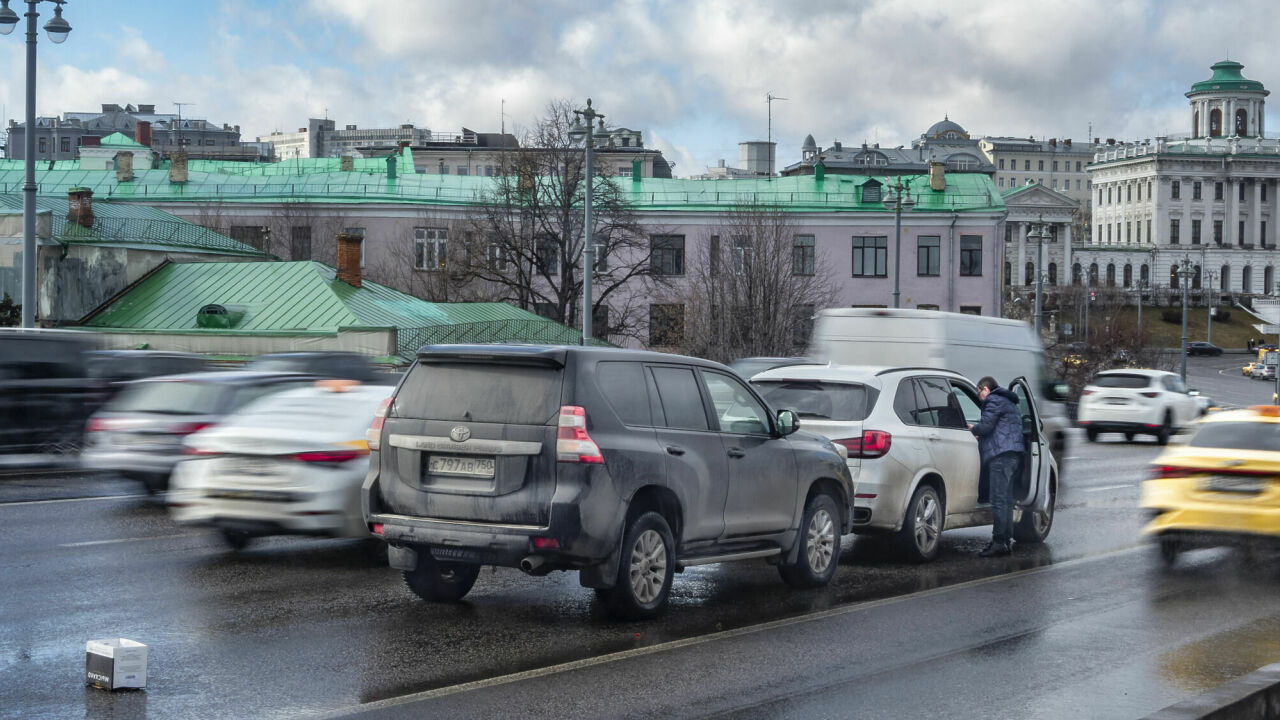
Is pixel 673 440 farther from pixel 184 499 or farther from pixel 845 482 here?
pixel 184 499

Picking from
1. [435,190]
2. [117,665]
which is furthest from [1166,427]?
[435,190]

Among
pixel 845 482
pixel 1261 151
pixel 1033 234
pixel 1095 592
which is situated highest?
pixel 1261 151

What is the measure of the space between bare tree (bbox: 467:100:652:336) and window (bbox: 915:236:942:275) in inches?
614

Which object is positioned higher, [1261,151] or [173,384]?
[1261,151]

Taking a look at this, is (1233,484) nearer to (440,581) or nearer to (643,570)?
(643,570)

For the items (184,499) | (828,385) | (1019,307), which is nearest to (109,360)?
(184,499)

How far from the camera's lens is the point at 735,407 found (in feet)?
34.6

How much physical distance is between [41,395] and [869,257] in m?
59.0

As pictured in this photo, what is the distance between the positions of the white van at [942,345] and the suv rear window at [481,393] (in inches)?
472

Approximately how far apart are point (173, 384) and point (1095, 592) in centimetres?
1033

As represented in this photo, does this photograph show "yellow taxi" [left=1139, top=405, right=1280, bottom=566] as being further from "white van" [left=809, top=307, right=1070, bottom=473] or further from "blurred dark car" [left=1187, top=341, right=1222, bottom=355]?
"blurred dark car" [left=1187, top=341, right=1222, bottom=355]

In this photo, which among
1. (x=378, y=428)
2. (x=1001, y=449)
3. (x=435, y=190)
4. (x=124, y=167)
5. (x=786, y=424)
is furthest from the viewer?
(x=124, y=167)

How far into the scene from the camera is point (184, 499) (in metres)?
12.1

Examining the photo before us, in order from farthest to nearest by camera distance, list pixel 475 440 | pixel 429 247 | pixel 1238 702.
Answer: pixel 429 247, pixel 475 440, pixel 1238 702
